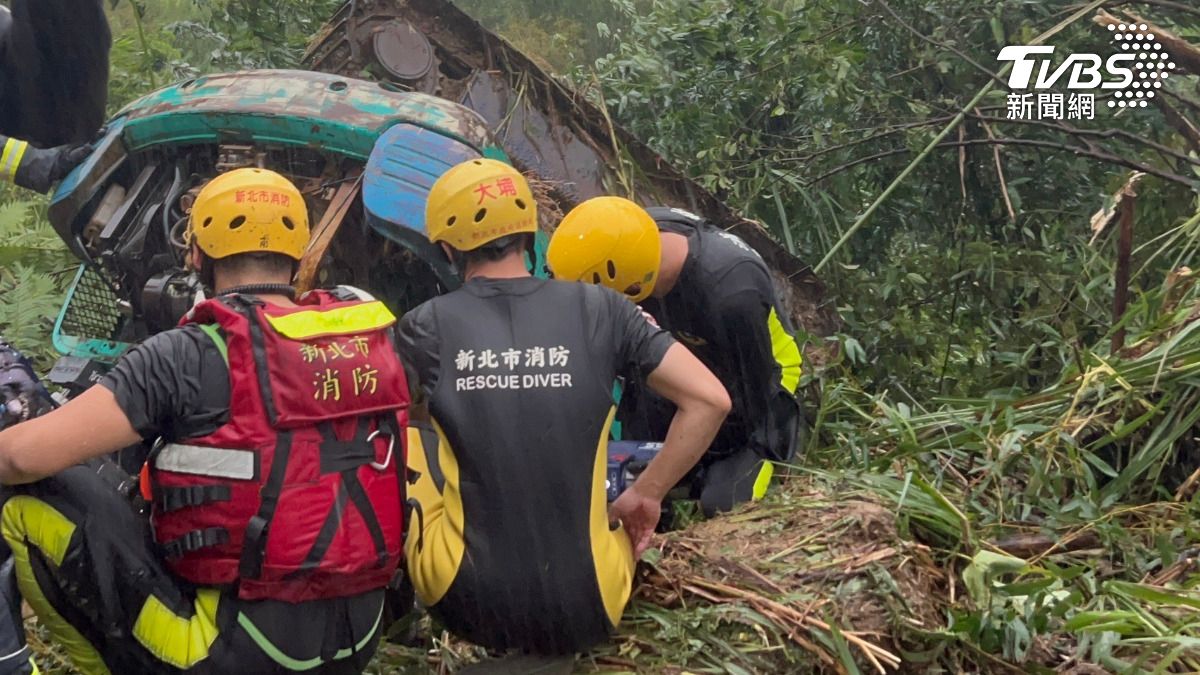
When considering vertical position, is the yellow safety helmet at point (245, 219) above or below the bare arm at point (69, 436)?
above

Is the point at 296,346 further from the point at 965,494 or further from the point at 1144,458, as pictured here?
the point at 1144,458

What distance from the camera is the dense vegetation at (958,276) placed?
139 inches

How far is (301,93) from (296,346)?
1.96 meters

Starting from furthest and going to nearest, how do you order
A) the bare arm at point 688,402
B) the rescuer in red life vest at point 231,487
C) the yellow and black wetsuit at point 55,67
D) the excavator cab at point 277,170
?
1. the yellow and black wetsuit at point 55,67
2. the excavator cab at point 277,170
3. the bare arm at point 688,402
4. the rescuer in red life vest at point 231,487

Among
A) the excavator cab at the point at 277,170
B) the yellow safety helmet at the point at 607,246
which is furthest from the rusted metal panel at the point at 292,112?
the yellow safety helmet at the point at 607,246

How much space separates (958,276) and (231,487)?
13.5ft

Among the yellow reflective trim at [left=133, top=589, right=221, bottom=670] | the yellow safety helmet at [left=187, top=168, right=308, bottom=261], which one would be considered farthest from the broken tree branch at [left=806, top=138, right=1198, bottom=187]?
the yellow reflective trim at [left=133, top=589, right=221, bottom=670]

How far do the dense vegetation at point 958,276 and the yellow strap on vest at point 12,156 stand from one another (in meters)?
1.34

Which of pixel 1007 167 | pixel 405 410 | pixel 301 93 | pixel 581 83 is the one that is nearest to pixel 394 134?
pixel 301 93

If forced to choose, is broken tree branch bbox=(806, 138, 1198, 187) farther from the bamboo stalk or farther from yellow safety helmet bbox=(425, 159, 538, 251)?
yellow safety helmet bbox=(425, 159, 538, 251)

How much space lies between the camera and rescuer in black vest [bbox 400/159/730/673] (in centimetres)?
317

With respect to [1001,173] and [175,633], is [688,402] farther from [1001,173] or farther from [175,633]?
[1001,173]

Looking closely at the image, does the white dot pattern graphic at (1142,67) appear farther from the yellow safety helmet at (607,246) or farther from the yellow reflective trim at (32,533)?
the yellow reflective trim at (32,533)

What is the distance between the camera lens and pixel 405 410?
327 centimetres
